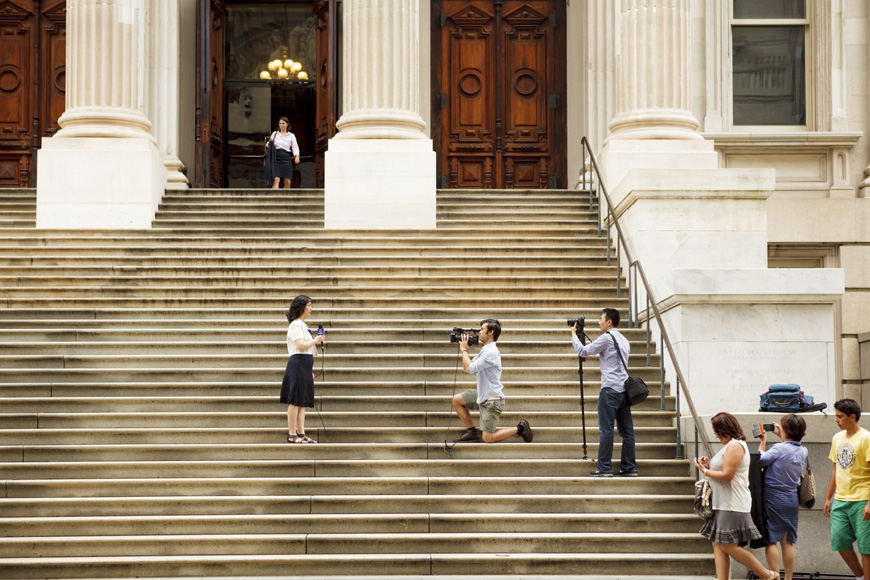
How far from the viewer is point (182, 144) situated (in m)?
21.9

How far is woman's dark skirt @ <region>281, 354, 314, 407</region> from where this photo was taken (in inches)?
436

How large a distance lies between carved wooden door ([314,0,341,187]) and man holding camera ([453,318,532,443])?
10628 mm

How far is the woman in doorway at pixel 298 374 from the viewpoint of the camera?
36.4 feet

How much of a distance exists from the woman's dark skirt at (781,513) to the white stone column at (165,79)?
13.9 m

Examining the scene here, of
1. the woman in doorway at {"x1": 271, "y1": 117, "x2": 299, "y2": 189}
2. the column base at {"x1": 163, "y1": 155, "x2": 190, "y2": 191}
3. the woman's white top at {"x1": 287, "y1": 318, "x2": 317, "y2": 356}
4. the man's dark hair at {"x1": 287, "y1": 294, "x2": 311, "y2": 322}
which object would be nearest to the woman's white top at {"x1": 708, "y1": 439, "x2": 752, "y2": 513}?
the woman's white top at {"x1": 287, "y1": 318, "x2": 317, "y2": 356}

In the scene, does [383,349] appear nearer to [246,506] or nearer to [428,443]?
[428,443]

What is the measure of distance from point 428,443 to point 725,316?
3283mm

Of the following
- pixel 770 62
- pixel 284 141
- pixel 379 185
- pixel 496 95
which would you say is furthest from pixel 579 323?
pixel 496 95

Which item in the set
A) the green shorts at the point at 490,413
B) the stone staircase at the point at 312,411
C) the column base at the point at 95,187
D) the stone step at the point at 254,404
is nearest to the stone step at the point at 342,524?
the stone staircase at the point at 312,411

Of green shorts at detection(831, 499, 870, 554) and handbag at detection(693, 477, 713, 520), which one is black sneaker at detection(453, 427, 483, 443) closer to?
handbag at detection(693, 477, 713, 520)

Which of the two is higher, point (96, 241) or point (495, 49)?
point (495, 49)

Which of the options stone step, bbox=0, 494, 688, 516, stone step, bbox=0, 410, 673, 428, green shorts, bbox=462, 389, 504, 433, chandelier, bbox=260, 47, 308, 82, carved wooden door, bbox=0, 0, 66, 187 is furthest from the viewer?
chandelier, bbox=260, 47, 308, 82

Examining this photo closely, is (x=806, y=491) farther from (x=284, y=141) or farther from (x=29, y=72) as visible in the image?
(x=29, y=72)

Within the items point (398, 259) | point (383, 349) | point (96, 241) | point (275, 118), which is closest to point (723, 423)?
point (383, 349)
